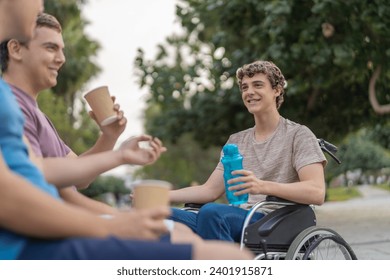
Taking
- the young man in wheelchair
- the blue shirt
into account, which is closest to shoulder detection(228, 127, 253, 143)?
the young man in wheelchair

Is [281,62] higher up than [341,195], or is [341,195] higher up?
[281,62]

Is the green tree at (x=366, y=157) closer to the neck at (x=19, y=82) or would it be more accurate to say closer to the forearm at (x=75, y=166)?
the neck at (x=19, y=82)

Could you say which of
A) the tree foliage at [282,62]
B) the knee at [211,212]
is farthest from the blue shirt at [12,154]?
the tree foliage at [282,62]

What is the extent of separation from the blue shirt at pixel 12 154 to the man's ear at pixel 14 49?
0.72m

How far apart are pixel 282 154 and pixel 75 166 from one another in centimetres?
169

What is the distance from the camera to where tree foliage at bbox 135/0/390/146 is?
358 inches

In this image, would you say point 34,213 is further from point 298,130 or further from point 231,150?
point 298,130

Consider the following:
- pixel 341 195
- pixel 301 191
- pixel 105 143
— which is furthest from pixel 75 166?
pixel 341 195

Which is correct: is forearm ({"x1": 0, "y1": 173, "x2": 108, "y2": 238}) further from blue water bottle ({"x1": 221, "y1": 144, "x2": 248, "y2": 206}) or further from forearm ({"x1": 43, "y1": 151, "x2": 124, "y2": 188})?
blue water bottle ({"x1": 221, "y1": 144, "x2": 248, "y2": 206})

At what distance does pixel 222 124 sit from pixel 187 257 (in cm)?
1151

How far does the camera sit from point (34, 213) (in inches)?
49.8

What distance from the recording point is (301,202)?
10.2ft

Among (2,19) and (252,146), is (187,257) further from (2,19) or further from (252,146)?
(252,146)

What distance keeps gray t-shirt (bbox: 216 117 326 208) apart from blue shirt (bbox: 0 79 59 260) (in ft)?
6.52
